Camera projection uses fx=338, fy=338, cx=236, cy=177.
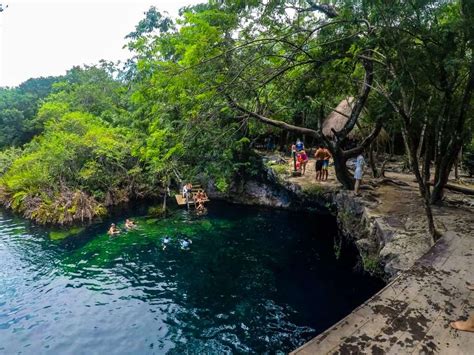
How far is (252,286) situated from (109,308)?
506 centimetres

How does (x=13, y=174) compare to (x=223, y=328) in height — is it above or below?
above

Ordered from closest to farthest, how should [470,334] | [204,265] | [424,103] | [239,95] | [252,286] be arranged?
[470,334], [424,103], [239,95], [252,286], [204,265]

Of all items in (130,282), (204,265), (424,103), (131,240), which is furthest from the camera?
(131,240)

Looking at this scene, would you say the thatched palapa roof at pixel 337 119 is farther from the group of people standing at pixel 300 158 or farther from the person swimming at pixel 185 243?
the person swimming at pixel 185 243

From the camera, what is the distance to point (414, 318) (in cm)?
464

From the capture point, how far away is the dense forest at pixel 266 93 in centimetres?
755

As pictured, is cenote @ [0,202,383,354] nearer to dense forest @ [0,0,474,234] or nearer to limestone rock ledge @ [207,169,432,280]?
limestone rock ledge @ [207,169,432,280]

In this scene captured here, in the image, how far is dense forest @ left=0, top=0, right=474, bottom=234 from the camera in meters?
7.55

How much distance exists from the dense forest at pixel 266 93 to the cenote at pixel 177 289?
151 inches

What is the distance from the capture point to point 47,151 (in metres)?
24.8

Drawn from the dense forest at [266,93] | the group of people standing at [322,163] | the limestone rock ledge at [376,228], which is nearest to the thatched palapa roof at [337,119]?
the dense forest at [266,93]

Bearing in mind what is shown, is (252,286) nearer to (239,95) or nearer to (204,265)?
(204,265)

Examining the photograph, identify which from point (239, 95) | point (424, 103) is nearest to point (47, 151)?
point (239, 95)

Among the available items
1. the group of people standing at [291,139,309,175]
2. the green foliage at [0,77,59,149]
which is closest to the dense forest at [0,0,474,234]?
the group of people standing at [291,139,309,175]
